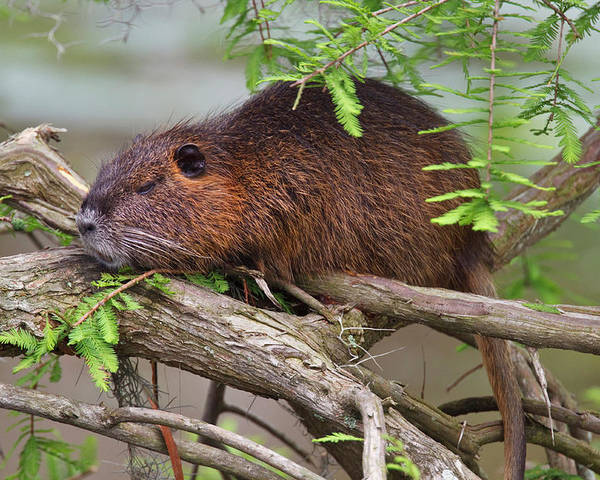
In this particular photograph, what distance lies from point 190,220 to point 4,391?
0.91 meters

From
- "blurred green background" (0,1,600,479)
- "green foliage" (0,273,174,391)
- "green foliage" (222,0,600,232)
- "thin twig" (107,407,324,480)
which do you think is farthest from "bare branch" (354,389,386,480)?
"blurred green background" (0,1,600,479)

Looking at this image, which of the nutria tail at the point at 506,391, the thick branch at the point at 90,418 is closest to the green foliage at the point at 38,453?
the thick branch at the point at 90,418

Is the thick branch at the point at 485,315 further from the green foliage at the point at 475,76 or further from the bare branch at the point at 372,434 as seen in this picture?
the bare branch at the point at 372,434

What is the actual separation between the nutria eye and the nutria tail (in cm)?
140

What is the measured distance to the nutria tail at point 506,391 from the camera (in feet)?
8.89

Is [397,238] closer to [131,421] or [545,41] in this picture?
[545,41]

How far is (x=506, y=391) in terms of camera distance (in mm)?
2867

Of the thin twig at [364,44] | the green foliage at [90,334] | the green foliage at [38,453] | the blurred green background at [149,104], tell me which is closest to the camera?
the thin twig at [364,44]

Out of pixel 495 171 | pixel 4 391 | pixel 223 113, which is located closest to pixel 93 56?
pixel 223 113

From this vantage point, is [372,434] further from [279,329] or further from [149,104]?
[149,104]

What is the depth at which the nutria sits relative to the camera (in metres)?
2.79

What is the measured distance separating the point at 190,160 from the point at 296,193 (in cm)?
45

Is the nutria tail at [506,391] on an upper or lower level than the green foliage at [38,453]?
upper

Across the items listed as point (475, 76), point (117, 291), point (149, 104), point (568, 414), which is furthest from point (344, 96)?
point (149, 104)
